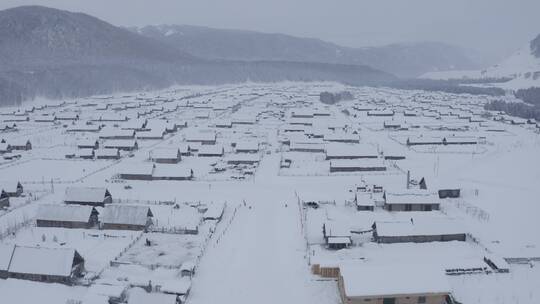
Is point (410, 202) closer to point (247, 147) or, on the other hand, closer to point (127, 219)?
point (127, 219)

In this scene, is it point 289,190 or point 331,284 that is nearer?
point 331,284

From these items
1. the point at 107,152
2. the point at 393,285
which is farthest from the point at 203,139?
the point at 393,285

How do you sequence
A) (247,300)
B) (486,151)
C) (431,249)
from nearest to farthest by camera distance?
(247,300) → (431,249) → (486,151)

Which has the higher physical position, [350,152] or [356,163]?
[350,152]

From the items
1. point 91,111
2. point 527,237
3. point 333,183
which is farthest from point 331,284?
point 91,111

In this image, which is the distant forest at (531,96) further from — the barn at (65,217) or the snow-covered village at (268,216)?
the barn at (65,217)

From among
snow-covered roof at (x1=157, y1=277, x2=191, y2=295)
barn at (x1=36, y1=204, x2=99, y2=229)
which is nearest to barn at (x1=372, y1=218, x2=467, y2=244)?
snow-covered roof at (x1=157, y1=277, x2=191, y2=295)

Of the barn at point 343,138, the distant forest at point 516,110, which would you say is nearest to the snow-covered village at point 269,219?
the barn at point 343,138

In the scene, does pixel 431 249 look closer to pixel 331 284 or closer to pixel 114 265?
pixel 331 284
